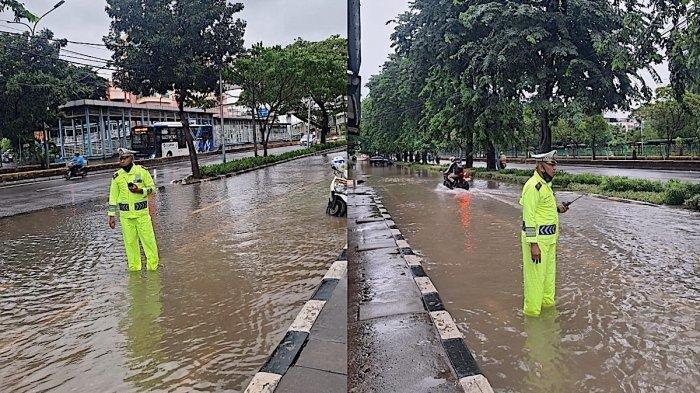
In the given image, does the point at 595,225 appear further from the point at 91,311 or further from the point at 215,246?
the point at 91,311

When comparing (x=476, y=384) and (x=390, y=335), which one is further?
(x=390, y=335)

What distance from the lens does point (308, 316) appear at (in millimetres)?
3844

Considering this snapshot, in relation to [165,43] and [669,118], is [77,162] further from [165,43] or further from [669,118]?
[669,118]

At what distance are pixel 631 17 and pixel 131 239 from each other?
34.8 feet

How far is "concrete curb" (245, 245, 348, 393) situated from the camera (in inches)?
109

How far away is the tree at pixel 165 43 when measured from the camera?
12.4 ft

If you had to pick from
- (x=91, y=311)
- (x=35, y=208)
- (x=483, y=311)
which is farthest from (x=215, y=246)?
(x=35, y=208)

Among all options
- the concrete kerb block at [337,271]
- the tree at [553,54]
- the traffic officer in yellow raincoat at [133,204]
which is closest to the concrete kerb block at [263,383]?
the concrete kerb block at [337,271]

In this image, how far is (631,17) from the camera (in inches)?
420

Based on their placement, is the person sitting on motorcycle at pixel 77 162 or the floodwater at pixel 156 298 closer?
the floodwater at pixel 156 298

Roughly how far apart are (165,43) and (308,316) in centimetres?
417

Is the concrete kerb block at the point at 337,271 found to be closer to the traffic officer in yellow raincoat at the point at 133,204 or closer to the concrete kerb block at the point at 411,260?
the concrete kerb block at the point at 411,260

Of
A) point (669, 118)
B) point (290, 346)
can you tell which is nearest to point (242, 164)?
point (290, 346)

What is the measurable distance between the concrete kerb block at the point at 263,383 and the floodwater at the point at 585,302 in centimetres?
131
